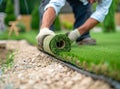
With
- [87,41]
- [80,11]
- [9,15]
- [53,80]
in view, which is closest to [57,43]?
[53,80]

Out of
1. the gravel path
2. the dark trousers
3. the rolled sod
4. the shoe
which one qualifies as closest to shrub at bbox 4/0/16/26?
the dark trousers

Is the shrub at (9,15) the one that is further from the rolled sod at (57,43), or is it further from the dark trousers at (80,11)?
the rolled sod at (57,43)

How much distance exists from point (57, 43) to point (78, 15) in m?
2.48

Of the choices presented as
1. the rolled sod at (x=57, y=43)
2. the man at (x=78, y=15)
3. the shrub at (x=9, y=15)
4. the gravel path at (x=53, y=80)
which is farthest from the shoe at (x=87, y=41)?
the shrub at (x=9, y=15)

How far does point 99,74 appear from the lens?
129 inches

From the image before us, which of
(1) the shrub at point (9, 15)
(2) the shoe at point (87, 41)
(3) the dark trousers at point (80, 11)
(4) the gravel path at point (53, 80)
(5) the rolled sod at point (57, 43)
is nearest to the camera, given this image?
(4) the gravel path at point (53, 80)

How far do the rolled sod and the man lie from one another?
0.24m

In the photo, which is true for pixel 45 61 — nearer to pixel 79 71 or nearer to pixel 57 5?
pixel 57 5

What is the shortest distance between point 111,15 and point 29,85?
15408mm

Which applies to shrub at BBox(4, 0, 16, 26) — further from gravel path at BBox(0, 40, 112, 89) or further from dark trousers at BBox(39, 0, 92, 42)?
gravel path at BBox(0, 40, 112, 89)

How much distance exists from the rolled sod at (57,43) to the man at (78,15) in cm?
24

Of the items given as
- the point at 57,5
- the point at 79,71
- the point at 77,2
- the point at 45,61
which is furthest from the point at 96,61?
the point at 77,2

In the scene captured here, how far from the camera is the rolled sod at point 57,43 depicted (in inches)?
190

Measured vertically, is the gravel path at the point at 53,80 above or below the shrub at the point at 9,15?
below
